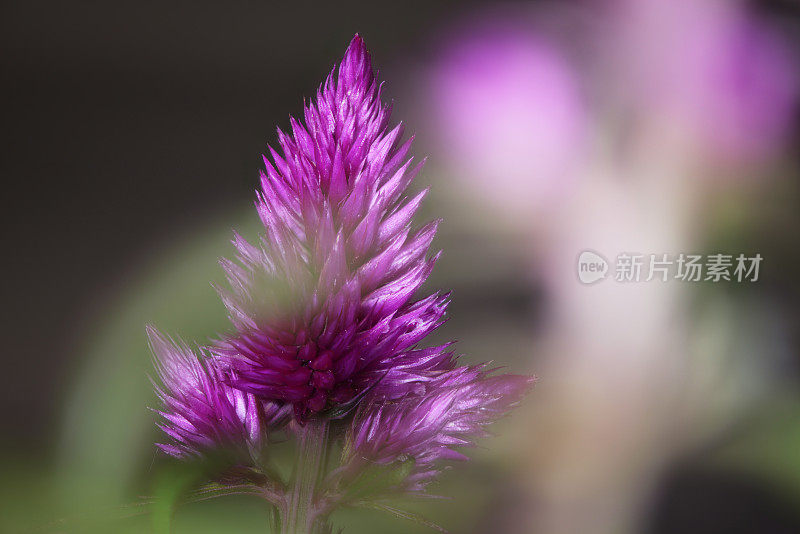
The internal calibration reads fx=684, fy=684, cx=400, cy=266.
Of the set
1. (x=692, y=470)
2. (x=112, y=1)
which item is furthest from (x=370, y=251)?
(x=692, y=470)

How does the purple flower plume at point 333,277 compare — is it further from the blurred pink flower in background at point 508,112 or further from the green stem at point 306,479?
the blurred pink flower in background at point 508,112

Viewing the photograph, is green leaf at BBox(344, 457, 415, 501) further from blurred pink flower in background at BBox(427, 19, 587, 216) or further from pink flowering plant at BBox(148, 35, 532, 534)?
blurred pink flower in background at BBox(427, 19, 587, 216)

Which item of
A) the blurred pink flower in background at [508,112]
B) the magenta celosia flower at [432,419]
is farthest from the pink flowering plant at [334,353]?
the blurred pink flower in background at [508,112]

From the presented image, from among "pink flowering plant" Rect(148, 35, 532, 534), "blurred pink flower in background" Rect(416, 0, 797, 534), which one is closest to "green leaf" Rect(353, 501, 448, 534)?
"pink flowering plant" Rect(148, 35, 532, 534)

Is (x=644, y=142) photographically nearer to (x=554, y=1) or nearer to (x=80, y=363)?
(x=554, y=1)

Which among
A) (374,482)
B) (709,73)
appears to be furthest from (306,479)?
(709,73)

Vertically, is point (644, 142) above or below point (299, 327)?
above

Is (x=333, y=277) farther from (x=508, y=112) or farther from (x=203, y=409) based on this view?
(x=508, y=112)
